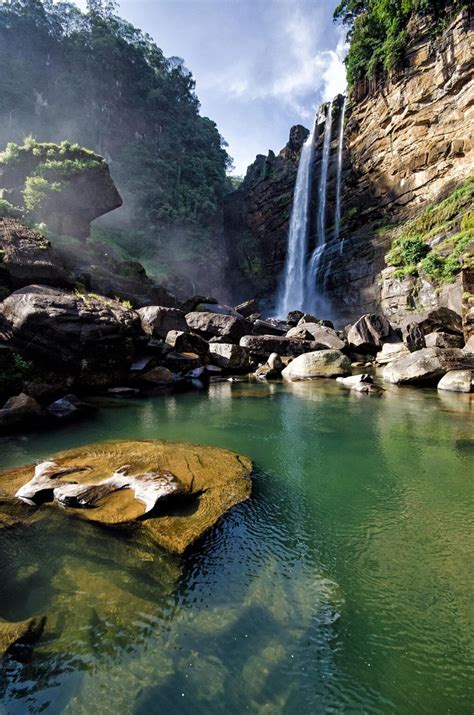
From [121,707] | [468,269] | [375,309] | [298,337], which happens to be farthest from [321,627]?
[375,309]

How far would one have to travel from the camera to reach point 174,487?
376 cm

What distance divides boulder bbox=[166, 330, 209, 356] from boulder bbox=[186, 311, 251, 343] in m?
2.00

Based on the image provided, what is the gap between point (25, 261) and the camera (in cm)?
1243

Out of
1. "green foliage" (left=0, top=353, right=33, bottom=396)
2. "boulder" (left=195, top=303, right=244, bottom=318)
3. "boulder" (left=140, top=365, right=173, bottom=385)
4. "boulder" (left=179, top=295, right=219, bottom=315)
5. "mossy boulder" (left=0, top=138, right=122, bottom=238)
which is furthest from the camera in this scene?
"mossy boulder" (left=0, top=138, right=122, bottom=238)

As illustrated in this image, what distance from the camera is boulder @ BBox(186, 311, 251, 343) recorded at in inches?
661

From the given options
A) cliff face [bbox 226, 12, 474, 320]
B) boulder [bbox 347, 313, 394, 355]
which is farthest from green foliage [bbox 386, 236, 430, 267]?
boulder [bbox 347, 313, 394, 355]

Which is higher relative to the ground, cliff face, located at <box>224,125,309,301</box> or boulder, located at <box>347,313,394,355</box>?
cliff face, located at <box>224,125,309,301</box>

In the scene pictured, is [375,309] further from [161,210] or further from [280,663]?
[161,210]

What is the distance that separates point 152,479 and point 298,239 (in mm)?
34616

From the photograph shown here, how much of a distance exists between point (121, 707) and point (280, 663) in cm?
84

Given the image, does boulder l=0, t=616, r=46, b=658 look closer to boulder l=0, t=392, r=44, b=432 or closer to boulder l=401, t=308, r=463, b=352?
boulder l=0, t=392, r=44, b=432

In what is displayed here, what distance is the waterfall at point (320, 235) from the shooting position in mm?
30344

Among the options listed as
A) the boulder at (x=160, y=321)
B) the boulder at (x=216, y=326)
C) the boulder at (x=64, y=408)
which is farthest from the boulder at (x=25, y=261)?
the boulder at (x=64, y=408)

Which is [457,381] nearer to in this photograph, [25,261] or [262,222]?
[25,261]
